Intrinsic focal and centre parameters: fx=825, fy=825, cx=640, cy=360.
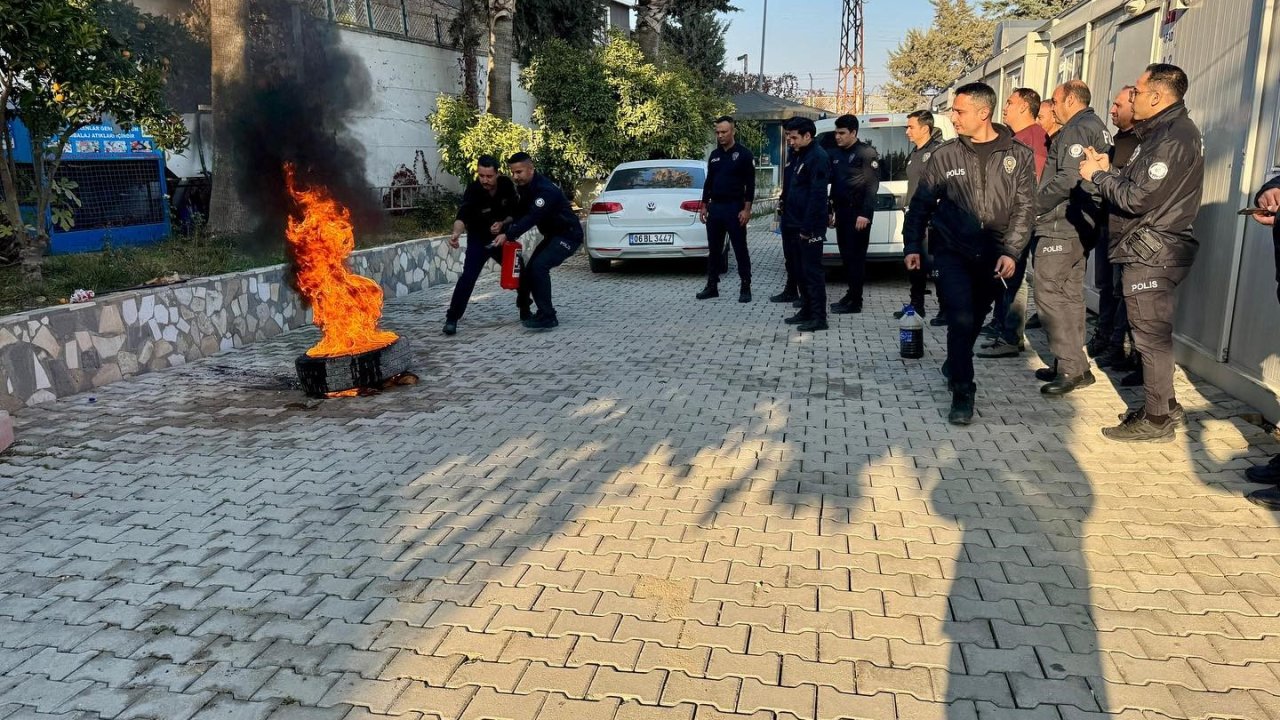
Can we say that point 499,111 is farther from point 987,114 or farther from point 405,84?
point 987,114

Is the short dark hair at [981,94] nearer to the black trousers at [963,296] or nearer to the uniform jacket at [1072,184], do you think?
the uniform jacket at [1072,184]

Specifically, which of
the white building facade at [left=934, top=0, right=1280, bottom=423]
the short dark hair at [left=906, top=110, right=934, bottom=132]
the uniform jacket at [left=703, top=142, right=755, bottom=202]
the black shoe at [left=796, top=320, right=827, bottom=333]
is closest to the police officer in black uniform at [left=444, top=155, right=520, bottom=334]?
the uniform jacket at [left=703, top=142, right=755, bottom=202]

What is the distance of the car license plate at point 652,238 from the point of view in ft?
38.7

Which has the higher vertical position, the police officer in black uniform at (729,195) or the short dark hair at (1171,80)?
the short dark hair at (1171,80)

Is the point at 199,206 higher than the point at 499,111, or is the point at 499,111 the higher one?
the point at 499,111

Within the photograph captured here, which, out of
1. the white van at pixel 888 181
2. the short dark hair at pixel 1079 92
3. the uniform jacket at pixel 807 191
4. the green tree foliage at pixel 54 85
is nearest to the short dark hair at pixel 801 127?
the uniform jacket at pixel 807 191

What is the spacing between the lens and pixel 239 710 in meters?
2.66

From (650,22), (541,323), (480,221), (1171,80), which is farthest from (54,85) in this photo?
(650,22)

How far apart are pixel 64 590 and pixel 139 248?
24.6 ft

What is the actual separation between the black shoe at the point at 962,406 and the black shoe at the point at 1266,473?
1493mm

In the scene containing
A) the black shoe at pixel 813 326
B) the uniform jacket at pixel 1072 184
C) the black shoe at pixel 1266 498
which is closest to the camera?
the black shoe at pixel 1266 498

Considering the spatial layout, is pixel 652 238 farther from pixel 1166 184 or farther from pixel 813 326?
pixel 1166 184

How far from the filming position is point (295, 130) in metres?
7.84

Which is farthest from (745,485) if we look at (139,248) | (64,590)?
(139,248)
